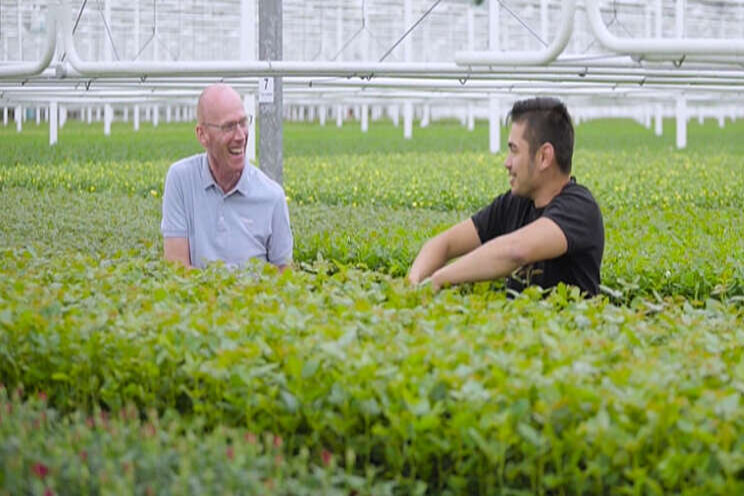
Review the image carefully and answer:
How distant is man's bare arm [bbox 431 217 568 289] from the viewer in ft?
14.5

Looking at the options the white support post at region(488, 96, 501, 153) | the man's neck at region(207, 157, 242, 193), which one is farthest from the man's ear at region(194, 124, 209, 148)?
the white support post at region(488, 96, 501, 153)

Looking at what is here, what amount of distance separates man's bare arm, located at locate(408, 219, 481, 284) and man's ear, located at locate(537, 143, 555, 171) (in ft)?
1.35

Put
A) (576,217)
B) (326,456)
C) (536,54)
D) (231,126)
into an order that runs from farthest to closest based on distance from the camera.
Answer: (536,54) < (231,126) < (576,217) < (326,456)

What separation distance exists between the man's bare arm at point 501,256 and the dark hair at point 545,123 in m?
0.37

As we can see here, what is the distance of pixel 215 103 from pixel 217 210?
489 mm

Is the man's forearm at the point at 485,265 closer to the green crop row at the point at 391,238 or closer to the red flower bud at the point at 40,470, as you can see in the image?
Answer: the green crop row at the point at 391,238

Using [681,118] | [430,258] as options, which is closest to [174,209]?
[430,258]

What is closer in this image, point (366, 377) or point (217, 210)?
point (366, 377)

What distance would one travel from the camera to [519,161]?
4.73m

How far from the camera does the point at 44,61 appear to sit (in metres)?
8.02

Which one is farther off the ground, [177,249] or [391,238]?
[177,249]

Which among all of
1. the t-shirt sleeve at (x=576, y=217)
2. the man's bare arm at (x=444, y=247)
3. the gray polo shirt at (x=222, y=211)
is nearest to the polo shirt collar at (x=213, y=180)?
the gray polo shirt at (x=222, y=211)

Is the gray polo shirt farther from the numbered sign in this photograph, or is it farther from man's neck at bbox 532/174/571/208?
the numbered sign

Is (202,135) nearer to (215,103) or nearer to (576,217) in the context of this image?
(215,103)
